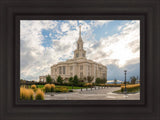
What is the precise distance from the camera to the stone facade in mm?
2029

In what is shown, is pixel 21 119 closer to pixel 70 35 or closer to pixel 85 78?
pixel 85 78

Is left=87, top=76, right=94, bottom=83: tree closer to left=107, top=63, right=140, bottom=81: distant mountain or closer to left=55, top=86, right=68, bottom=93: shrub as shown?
left=107, top=63, right=140, bottom=81: distant mountain

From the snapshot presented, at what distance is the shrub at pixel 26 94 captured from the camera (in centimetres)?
165

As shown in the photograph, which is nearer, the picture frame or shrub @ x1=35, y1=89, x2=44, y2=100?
the picture frame

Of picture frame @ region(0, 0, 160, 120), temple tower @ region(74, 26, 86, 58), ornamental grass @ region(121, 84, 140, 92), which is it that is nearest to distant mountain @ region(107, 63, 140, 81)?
ornamental grass @ region(121, 84, 140, 92)

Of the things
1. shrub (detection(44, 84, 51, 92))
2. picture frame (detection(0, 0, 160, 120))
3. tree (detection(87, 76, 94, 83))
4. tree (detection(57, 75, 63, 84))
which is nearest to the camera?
picture frame (detection(0, 0, 160, 120))

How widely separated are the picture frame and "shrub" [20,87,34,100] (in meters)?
0.13

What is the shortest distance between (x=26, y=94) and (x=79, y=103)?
761mm

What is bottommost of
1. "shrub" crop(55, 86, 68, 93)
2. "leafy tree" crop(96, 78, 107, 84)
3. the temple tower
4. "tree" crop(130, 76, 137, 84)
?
"shrub" crop(55, 86, 68, 93)

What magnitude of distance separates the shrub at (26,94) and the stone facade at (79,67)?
1.43 feet

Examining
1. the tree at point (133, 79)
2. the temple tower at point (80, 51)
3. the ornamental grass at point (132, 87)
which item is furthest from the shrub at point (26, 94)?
the tree at point (133, 79)
